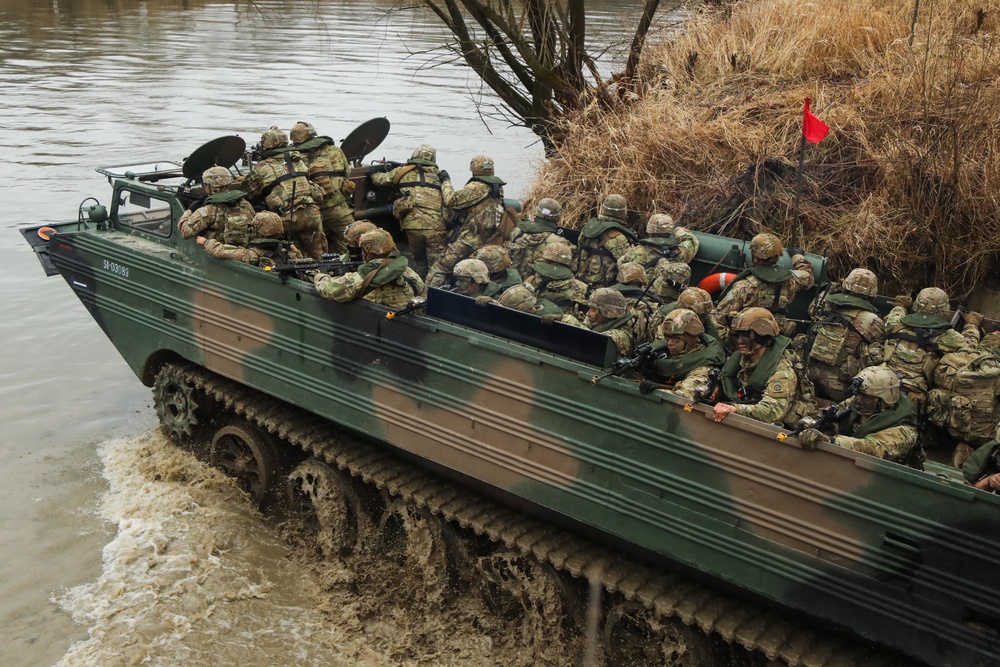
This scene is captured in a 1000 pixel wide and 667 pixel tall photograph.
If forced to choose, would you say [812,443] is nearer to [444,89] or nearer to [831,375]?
[831,375]

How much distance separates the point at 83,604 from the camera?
7.08 meters

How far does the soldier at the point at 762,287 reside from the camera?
6590 mm

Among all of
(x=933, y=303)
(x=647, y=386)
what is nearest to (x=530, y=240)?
(x=647, y=386)

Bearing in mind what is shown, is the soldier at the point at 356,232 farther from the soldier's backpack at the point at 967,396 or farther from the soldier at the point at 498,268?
the soldier's backpack at the point at 967,396

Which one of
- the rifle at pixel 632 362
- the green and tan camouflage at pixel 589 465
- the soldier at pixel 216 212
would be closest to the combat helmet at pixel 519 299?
the green and tan camouflage at pixel 589 465

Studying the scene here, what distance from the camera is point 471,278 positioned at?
259 inches

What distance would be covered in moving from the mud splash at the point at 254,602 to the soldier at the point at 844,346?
2.33m

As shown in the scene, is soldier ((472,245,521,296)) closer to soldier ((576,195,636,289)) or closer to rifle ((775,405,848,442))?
soldier ((576,195,636,289))

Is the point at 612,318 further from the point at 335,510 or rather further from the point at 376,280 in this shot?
the point at 335,510

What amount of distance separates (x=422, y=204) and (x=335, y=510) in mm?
2594

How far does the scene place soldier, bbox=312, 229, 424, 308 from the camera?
6.57 metres

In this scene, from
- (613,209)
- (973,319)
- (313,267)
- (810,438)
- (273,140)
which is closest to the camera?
(810,438)

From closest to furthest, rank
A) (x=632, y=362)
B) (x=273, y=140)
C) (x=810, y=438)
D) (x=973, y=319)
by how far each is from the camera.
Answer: (x=810, y=438)
(x=632, y=362)
(x=973, y=319)
(x=273, y=140)

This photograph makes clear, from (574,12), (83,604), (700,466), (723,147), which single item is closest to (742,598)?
(700,466)
